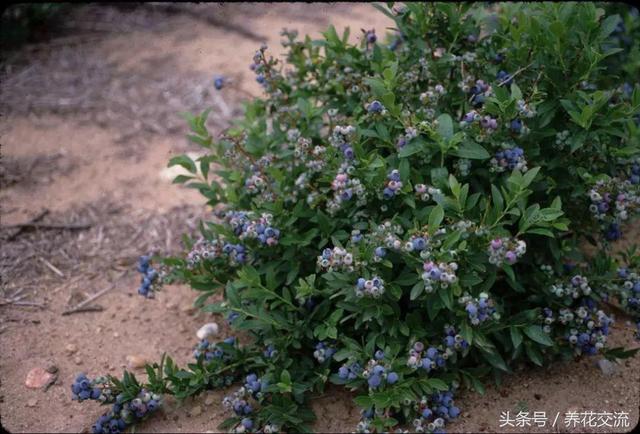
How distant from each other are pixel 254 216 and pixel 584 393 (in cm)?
151

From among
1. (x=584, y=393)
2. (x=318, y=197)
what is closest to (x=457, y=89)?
(x=318, y=197)

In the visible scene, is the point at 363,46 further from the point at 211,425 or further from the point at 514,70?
the point at 211,425

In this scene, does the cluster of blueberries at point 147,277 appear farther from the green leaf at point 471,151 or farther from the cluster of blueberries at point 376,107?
the green leaf at point 471,151

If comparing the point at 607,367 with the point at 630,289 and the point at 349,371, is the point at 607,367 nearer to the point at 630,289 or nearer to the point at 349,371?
the point at 630,289

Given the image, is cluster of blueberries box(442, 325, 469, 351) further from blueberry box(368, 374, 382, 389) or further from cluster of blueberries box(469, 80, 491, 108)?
cluster of blueberries box(469, 80, 491, 108)

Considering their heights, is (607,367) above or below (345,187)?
below

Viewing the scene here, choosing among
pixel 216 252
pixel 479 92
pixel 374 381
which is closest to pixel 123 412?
pixel 216 252

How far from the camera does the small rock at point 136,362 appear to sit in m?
3.00

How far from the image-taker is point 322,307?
266 cm

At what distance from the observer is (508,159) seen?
2480 mm

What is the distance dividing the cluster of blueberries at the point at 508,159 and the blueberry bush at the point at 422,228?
1 centimetres

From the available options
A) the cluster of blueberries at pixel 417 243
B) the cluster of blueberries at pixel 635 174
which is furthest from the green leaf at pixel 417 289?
the cluster of blueberries at pixel 635 174

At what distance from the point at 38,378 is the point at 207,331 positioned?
0.74 m

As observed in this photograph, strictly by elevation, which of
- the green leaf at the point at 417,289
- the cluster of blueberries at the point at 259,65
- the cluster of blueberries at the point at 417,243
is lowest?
the green leaf at the point at 417,289
